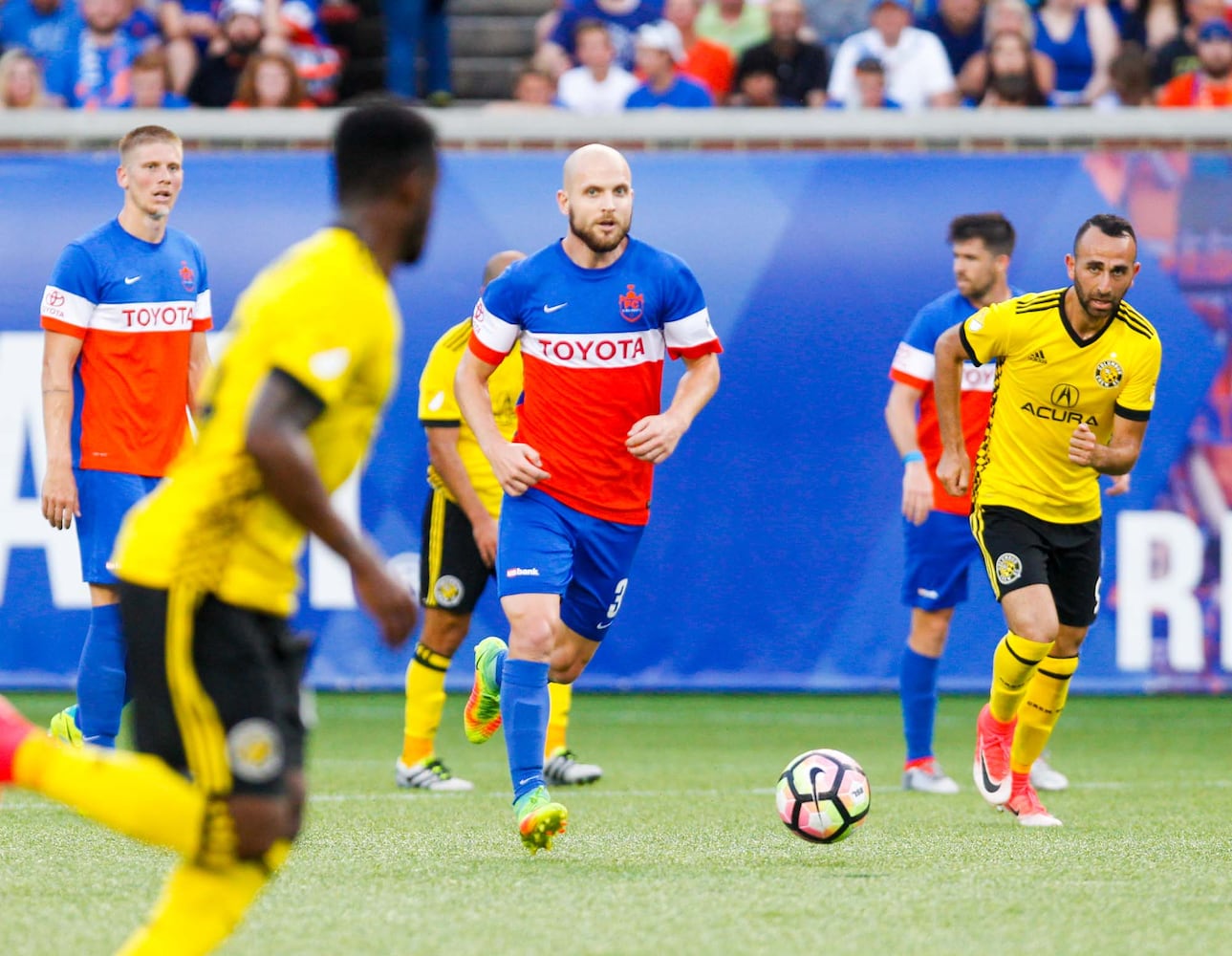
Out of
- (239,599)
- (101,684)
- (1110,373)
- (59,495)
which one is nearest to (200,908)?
(239,599)

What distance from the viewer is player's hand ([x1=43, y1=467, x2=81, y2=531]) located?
748cm

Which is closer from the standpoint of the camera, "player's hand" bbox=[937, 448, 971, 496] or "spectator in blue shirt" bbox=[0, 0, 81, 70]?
"player's hand" bbox=[937, 448, 971, 496]

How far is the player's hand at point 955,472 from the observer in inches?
309

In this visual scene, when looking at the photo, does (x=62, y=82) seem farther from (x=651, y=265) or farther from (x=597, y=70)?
(x=651, y=265)

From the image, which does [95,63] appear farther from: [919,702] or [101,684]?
[919,702]

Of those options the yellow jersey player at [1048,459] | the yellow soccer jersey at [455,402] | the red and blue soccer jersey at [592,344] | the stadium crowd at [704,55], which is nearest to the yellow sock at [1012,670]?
the yellow jersey player at [1048,459]

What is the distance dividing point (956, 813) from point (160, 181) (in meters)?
3.89

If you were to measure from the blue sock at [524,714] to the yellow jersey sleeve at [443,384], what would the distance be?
180 centimetres

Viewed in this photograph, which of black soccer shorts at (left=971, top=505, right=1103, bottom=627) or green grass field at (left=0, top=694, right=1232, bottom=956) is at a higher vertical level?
black soccer shorts at (left=971, top=505, right=1103, bottom=627)

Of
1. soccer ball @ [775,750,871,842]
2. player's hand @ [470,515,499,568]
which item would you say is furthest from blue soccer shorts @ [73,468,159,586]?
soccer ball @ [775,750,871,842]

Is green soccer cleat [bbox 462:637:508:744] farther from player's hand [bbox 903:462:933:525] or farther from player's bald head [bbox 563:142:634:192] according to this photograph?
player's bald head [bbox 563:142:634:192]

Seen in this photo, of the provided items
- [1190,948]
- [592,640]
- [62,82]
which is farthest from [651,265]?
[62,82]

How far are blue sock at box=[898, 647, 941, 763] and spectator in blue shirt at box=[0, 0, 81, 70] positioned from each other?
8448 mm

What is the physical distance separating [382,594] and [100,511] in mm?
4055
